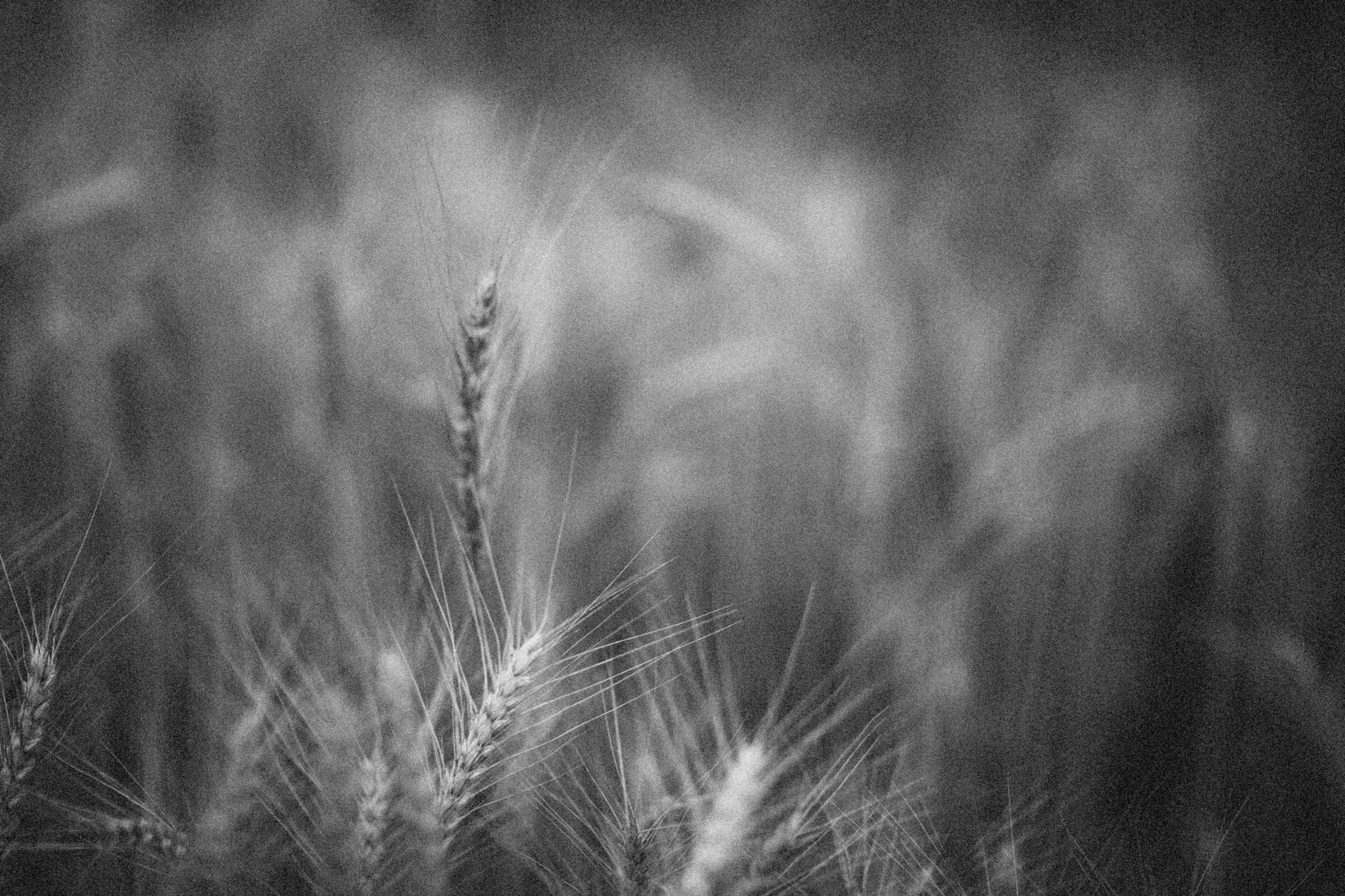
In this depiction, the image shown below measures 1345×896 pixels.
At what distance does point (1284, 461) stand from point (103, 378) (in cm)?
89

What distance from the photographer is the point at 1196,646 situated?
1.79 ft

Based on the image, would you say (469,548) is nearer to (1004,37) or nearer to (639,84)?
(639,84)

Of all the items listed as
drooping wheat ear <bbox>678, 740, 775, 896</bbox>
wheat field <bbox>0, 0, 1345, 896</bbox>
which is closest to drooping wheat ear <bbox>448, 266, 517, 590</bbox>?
wheat field <bbox>0, 0, 1345, 896</bbox>

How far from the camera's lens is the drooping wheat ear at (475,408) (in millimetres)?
417

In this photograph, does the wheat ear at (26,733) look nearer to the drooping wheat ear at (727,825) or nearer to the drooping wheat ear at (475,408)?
the drooping wheat ear at (475,408)

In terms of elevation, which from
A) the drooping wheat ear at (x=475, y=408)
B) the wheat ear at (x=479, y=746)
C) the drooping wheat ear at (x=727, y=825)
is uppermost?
the drooping wheat ear at (x=475, y=408)

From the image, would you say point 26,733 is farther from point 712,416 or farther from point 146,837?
point 712,416

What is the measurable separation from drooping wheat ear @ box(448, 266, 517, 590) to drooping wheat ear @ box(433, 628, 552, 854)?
0.06 m

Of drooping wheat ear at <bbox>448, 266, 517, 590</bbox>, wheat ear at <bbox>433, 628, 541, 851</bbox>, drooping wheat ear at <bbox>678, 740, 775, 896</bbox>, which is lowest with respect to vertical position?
drooping wheat ear at <bbox>678, 740, 775, 896</bbox>

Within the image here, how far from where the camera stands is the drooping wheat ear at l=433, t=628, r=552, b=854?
358mm

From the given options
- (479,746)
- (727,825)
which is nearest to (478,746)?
(479,746)

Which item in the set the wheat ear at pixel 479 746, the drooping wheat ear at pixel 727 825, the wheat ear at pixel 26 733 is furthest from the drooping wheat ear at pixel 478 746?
the wheat ear at pixel 26 733

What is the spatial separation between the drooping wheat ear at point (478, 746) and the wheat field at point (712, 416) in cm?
13

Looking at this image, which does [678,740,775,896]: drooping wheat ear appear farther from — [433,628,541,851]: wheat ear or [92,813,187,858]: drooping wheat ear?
[92,813,187,858]: drooping wheat ear
